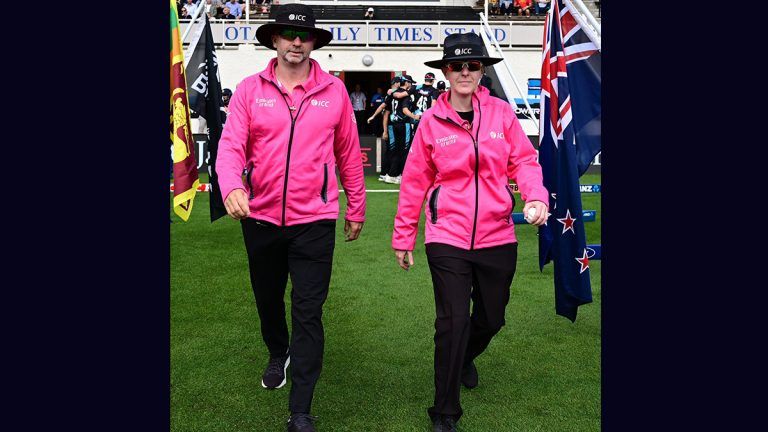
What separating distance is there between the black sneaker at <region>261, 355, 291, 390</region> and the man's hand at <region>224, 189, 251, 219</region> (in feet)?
3.72

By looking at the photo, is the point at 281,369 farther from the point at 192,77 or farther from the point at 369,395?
the point at 192,77

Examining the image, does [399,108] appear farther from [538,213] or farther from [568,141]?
[538,213]

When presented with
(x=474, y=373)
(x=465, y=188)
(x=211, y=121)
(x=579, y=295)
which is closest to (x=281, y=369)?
(x=474, y=373)

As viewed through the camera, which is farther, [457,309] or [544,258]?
[544,258]

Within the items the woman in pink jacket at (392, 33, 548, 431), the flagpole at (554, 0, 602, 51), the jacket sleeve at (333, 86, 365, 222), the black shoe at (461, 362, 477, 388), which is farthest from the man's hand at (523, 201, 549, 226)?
the flagpole at (554, 0, 602, 51)

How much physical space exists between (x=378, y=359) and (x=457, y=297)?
137cm

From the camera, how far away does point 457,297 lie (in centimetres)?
378

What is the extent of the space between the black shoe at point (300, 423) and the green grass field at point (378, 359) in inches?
6.4

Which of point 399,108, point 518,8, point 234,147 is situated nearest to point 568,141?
point 234,147

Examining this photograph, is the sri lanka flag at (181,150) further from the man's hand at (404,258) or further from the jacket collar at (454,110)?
the jacket collar at (454,110)

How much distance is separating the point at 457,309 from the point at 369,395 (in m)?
0.90

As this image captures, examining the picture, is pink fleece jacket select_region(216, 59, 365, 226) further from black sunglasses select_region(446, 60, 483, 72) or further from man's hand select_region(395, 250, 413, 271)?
black sunglasses select_region(446, 60, 483, 72)

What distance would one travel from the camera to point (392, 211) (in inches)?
484

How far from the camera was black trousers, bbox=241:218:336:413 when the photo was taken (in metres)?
3.81
